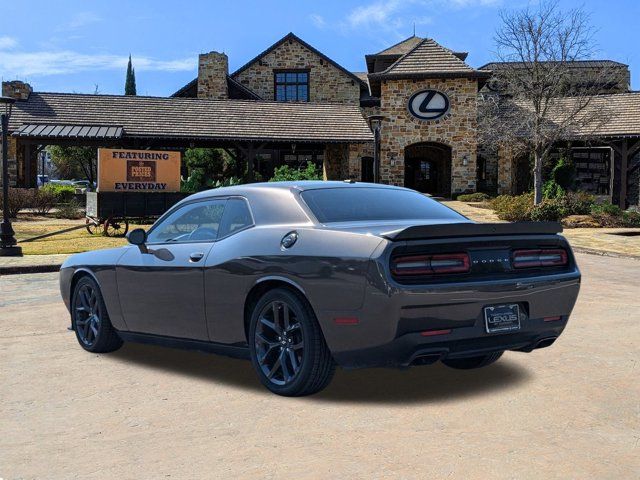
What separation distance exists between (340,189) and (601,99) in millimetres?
35468

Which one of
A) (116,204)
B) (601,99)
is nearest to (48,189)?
(116,204)

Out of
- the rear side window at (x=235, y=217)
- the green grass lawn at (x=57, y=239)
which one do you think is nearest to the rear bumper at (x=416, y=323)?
the rear side window at (x=235, y=217)

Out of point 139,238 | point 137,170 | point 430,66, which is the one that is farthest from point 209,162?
point 139,238

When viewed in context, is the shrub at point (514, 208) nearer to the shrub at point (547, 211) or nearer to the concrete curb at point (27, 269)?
the shrub at point (547, 211)

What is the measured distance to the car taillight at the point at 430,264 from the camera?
451cm

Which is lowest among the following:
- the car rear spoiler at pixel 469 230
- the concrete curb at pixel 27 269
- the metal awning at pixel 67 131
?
the concrete curb at pixel 27 269

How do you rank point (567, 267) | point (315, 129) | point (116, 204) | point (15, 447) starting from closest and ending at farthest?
point (15, 447), point (567, 267), point (116, 204), point (315, 129)

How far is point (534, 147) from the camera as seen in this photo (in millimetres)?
33000

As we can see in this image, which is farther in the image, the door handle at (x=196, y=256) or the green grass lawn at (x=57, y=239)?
the green grass lawn at (x=57, y=239)

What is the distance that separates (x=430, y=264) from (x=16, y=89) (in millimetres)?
38448

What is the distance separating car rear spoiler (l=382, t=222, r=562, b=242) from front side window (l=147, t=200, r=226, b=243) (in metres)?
1.73

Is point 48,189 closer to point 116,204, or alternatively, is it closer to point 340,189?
point 116,204

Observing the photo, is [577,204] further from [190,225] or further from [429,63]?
[190,225]

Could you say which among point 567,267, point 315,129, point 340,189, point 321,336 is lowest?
point 321,336
